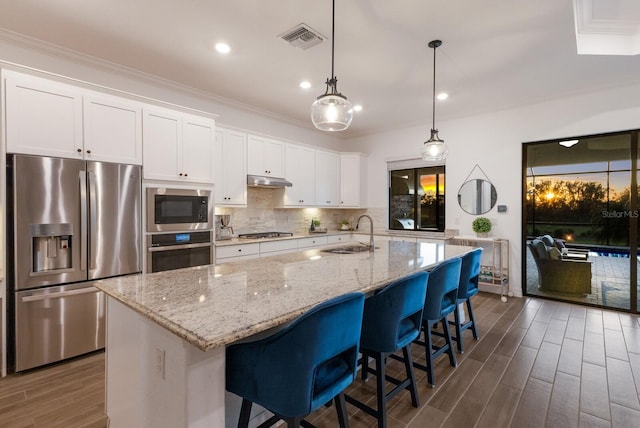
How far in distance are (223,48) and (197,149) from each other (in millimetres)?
1138

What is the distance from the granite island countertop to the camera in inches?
43.3

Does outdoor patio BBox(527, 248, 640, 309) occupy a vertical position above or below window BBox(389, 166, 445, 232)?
below

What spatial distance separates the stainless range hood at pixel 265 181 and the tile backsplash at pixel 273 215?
352 mm

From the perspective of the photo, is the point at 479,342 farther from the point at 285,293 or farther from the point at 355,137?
the point at 355,137

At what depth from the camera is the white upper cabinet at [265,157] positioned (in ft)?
14.8

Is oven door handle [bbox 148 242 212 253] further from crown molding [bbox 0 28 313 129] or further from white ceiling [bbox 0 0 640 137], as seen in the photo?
white ceiling [bbox 0 0 640 137]

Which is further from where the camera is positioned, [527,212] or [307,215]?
[307,215]

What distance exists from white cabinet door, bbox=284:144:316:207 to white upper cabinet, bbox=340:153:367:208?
855 mm

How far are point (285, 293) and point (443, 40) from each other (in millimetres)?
2775

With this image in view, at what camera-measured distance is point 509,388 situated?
227 cm

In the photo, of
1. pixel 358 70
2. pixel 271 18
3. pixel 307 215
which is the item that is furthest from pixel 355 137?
pixel 271 18

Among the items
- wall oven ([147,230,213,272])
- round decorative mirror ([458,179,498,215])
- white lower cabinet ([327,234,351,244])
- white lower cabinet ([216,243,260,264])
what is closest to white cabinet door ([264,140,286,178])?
white lower cabinet ([216,243,260,264])

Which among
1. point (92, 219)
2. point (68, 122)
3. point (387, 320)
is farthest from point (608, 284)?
point (68, 122)

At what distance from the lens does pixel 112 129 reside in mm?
2918
